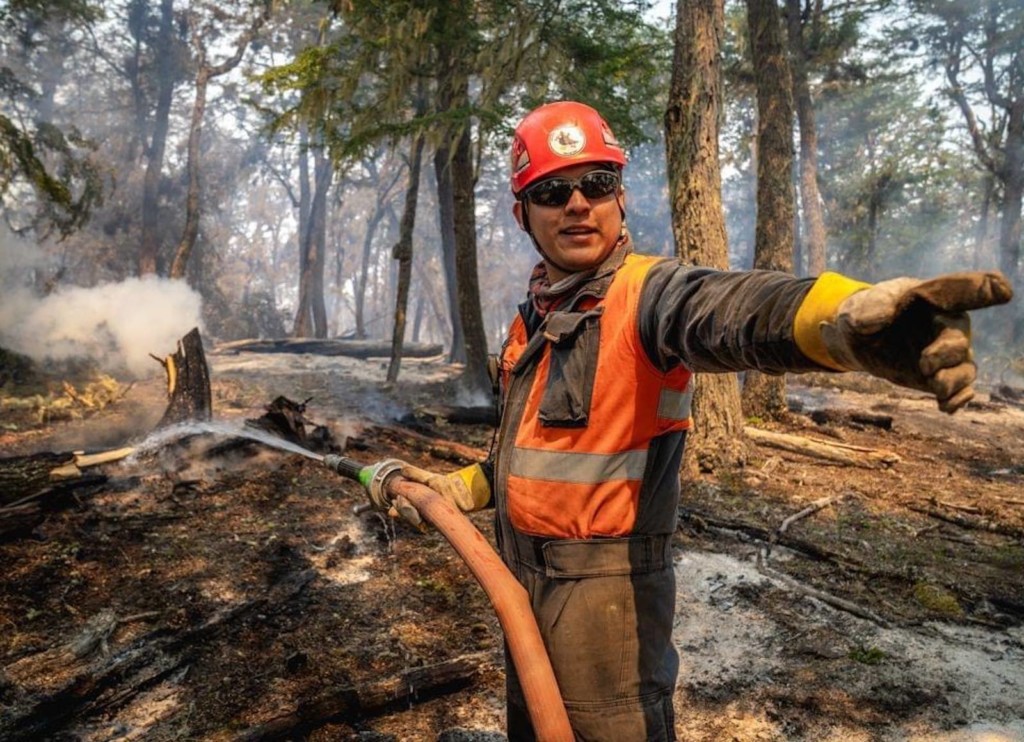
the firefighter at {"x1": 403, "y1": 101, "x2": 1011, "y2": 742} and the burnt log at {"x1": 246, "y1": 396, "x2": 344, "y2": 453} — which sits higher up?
the firefighter at {"x1": 403, "y1": 101, "x2": 1011, "y2": 742}

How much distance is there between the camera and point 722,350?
1475 millimetres

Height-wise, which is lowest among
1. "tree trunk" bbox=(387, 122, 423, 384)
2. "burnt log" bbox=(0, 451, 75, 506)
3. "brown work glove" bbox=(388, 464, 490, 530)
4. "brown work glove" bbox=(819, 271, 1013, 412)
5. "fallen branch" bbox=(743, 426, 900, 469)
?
"fallen branch" bbox=(743, 426, 900, 469)

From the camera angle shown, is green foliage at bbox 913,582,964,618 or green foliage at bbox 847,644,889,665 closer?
green foliage at bbox 847,644,889,665

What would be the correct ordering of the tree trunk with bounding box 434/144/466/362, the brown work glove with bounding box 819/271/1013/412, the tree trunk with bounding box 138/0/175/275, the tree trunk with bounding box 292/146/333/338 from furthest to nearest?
the tree trunk with bounding box 292/146/333/338, the tree trunk with bounding box 138/0/175/275, the tree trunk with bounding box 434/144/466/362, the brown work glove with bounding box 819/271/1013/412

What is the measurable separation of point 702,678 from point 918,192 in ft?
144

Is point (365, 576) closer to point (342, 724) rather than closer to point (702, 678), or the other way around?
point (342, 724)

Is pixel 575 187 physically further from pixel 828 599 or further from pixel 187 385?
pixel 187 385

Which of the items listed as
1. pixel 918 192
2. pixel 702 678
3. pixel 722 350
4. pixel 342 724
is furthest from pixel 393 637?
pixel 918 192

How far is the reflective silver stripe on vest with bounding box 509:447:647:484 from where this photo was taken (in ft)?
5.98

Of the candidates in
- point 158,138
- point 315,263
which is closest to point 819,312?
point 315,263

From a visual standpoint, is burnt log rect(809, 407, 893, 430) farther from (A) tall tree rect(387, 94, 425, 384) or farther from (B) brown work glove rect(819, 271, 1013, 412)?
(B) brown work glove rect(819, 271, 1013, 412)

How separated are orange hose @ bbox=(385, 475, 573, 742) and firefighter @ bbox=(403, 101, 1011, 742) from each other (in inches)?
3.1

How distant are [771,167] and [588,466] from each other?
1072 cm

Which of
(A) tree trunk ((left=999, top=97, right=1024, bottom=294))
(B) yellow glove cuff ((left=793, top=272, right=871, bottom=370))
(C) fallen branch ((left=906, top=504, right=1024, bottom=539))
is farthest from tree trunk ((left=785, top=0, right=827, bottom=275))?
(B) yellow glove cuff ((left=793, top=272, right=871, bottom=370))
